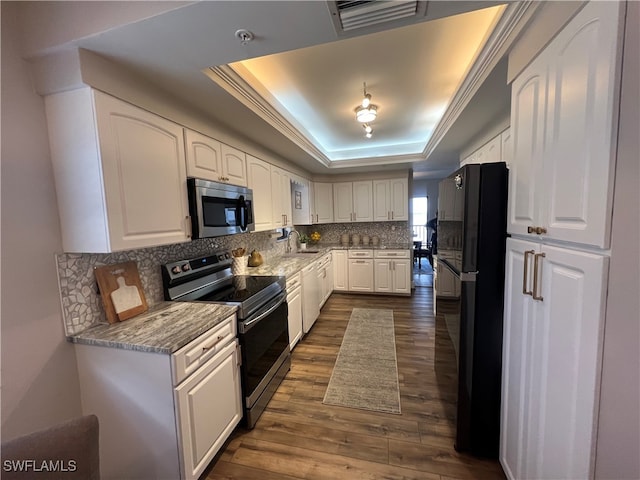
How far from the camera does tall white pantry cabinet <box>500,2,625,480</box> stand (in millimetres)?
761

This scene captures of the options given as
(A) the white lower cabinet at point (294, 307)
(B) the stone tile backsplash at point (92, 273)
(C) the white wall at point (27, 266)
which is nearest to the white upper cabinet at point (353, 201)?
(A) the white lower cabinet at point (294, 307)

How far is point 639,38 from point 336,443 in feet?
7.44

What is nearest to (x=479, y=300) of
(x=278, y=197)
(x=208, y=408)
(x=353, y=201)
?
(x=208, y=408)

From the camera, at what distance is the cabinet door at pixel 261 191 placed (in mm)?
2653

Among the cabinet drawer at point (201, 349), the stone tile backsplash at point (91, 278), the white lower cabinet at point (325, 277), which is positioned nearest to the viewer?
the cabinet drawer at point (201, 349)

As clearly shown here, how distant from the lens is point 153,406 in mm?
1289

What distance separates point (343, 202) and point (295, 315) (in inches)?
→ 110

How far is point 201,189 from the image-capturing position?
1.84 m

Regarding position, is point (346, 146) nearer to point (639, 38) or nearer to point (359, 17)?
point (359, 17)

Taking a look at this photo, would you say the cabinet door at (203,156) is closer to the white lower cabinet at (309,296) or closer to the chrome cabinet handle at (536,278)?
the white lower cabinet at (309,296)

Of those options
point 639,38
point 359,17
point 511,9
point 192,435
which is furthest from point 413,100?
point 192,435

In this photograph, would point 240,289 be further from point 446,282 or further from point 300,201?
point 300,201

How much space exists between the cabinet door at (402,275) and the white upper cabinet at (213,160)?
10.3 feet

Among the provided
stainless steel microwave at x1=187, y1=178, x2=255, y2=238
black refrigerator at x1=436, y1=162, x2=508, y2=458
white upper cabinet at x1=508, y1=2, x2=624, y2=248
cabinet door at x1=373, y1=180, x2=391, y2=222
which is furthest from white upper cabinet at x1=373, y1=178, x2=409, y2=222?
white upper cabinet at x1=508, y1=2, x2=624, y2=248
